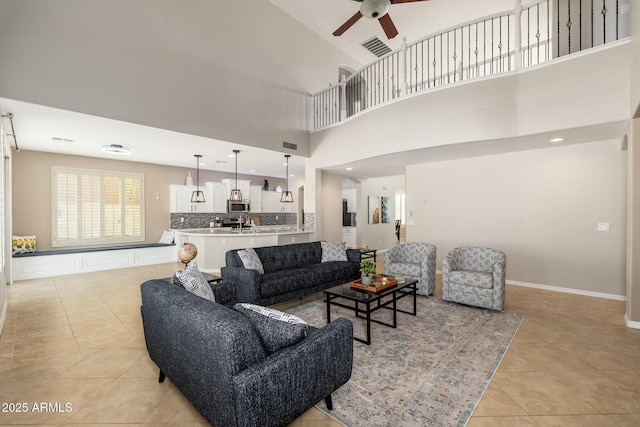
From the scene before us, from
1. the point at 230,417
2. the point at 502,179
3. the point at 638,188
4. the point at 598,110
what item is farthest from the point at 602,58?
the point at 230,417

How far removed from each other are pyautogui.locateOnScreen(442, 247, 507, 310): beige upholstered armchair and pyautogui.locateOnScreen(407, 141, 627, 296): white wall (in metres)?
1.34

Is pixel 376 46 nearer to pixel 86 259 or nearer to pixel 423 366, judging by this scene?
pixel 423 366

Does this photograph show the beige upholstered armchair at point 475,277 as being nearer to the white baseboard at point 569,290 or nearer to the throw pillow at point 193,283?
the white baseboard at point 569,290

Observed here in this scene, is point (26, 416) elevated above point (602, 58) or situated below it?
below

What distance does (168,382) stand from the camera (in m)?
2.34

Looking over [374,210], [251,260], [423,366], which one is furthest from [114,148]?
[374,210]

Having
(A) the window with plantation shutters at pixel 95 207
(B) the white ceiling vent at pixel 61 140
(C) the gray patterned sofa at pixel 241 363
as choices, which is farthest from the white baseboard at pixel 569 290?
(A) the window with plantation shutters at pixel 95 207

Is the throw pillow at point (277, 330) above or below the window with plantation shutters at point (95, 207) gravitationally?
below

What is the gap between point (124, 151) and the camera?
18.2 feet

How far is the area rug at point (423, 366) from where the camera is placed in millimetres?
1961

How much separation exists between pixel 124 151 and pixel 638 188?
7.80 metres

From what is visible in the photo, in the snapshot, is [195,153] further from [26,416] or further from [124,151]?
[26,416]

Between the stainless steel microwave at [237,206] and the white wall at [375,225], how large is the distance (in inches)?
146

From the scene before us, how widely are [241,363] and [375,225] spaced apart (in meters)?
8.40
